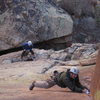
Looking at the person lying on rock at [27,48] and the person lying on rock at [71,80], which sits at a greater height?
the person lying on rock at [71,80]

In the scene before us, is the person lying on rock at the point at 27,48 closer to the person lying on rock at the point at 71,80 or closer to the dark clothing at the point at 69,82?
the person lying on rock at the point at 71,80

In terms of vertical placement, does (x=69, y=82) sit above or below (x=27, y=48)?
above

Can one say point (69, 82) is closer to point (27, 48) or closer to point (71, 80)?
point (71, 80)

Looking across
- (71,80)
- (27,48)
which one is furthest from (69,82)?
(27,48)

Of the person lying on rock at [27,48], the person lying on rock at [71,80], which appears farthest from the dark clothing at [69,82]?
the person lying on rock at [27,48]

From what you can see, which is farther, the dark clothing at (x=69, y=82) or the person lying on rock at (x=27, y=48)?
the person lying on rock at (x=27, y=48)

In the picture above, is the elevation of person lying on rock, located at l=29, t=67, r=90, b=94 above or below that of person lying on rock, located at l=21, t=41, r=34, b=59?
above

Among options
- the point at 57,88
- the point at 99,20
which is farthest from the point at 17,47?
the point at 57,88

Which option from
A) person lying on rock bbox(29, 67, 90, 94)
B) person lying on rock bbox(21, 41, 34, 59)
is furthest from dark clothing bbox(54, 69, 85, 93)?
person lying on rock bbox(21, 41, 34, 59)

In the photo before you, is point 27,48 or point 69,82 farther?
A: point 27,48

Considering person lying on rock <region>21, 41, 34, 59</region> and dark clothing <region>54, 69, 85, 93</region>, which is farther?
person lying on rock <region>21, 41, 34, 59</region>

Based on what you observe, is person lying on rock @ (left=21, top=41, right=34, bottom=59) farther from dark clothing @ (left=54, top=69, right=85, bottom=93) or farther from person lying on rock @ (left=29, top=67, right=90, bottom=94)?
dark clothing @ (left=54, top=69, right=85, bottom=93)

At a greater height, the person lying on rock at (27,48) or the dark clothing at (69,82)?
the dark clothing at (69,82)

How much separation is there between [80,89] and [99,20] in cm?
2276
